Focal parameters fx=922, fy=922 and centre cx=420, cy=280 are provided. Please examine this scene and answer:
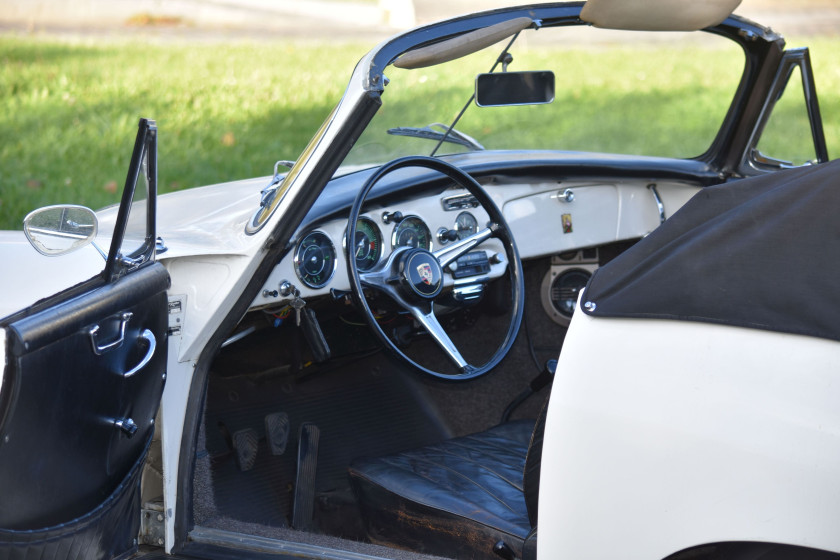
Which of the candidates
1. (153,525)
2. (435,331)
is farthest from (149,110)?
(153,525)

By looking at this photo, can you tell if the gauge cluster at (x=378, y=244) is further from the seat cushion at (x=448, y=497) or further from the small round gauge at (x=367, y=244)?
the seat cushion at (x=448, y=497)

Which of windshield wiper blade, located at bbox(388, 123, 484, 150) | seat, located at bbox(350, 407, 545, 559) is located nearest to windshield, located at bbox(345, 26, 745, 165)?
windshield wiper blade, located at bbox(388, 123, 484, 150)

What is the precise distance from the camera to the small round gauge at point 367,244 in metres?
2.94

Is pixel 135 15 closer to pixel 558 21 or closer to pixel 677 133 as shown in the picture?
pixel 677 133

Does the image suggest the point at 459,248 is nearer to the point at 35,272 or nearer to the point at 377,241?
the point at 377,241

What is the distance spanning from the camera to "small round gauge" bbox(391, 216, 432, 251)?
3047mm

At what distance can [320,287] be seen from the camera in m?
2.85

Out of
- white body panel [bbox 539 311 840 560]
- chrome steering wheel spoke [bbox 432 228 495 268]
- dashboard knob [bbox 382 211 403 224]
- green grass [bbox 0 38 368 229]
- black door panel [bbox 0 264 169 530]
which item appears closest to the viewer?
white body panel [bbox 539 311 840 560]

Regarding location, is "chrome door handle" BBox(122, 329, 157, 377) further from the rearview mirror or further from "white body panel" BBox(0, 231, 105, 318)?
the rearview mirror

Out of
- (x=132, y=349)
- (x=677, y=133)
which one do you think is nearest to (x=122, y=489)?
(x=132, y=349)

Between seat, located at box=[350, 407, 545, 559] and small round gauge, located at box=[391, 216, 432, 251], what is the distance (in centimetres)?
68

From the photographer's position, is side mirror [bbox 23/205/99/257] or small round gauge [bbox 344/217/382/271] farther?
small round gauge [bbox 344/217/382/271]

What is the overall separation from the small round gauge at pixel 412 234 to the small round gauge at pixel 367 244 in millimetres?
61

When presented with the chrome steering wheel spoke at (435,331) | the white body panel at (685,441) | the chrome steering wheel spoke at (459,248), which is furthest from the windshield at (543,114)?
the white body panel at (685,441)
